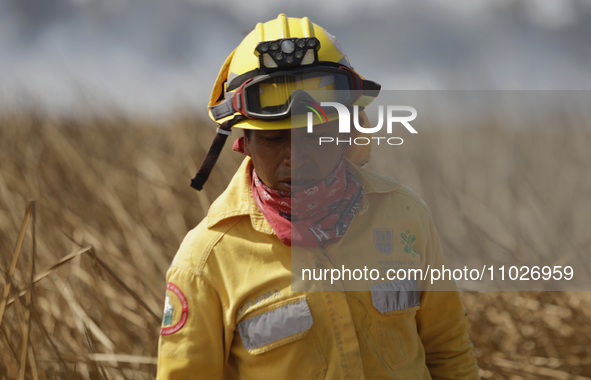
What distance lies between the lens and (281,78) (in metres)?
0.97

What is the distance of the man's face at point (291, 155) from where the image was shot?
0.95 m

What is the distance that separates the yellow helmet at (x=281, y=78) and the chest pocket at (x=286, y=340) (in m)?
0.36

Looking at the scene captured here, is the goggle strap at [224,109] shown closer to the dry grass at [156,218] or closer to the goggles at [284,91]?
the goggles at [284,91]

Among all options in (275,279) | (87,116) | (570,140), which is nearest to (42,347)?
(275,279)

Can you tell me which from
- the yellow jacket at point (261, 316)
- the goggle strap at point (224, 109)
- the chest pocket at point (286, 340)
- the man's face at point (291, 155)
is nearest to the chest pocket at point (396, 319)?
the yellow jacket at point (261, 316)

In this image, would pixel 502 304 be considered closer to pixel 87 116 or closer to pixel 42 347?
pixel 42 347

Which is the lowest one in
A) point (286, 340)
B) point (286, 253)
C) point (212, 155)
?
point (286, 340)

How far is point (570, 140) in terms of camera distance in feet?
8.57

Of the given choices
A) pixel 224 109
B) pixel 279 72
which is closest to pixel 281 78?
pixel 279 72

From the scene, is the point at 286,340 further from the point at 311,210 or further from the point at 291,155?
the point at 291,155

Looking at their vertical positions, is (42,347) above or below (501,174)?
below

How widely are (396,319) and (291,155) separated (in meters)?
0.49

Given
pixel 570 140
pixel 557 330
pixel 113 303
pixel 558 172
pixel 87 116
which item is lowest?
pixel 557 330

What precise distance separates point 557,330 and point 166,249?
2.18 metres
